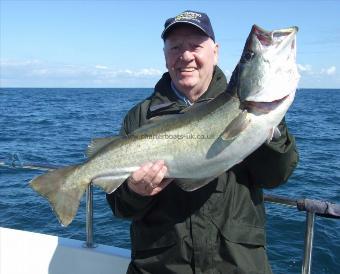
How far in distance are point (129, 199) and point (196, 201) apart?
1.80 ft

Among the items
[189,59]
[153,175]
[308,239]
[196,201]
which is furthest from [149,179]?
[308,239]

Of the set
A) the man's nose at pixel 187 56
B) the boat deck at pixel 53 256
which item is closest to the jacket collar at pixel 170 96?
the man's nose at pixel 187 56

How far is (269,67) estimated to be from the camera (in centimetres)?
308

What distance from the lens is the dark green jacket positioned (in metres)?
3.31

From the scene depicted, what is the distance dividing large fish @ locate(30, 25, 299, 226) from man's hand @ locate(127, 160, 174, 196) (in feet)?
0.22

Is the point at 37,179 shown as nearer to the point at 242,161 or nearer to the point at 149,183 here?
the point at 149,183

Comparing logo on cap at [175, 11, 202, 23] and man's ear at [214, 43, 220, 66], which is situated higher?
logo on cap at [175, 11, 202, 23]

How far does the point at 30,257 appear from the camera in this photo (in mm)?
5270

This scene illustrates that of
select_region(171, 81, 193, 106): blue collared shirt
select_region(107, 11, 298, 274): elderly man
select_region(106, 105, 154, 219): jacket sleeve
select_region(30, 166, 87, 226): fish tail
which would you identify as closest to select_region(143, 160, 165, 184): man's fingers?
select_region(107, 11, 298, 274): elderly man

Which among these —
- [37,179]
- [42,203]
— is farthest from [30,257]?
[42,203]

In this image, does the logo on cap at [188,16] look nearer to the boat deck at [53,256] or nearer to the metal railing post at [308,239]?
the metal railing post at [308,239]

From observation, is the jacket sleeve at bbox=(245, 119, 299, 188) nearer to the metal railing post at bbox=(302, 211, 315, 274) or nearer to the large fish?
the large fish

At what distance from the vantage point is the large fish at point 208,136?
3.08 m

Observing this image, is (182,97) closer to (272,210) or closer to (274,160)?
(274,160)
